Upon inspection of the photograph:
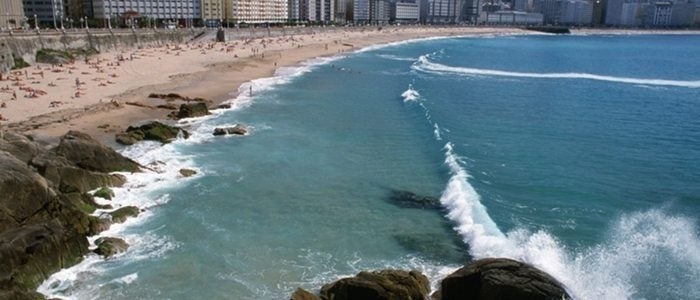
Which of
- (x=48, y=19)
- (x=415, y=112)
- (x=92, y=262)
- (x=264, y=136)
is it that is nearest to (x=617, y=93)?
(x=415, y=112)

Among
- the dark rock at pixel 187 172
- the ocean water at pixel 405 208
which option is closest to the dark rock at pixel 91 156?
the ocean water at pixel 405 208

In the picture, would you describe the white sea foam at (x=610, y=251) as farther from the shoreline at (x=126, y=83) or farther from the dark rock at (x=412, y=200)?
the shoreline at (x=126, y=83)

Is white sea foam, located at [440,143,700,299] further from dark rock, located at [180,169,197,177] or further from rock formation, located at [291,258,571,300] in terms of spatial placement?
dark rock, located at [180,169,197,177]

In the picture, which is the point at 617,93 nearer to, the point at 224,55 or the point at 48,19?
the point at 224,55

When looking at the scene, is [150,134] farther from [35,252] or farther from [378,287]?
[378,287]

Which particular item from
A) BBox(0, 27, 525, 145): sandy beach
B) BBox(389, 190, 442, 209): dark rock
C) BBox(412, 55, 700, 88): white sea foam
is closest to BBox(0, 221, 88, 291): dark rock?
BBox(389, 190, 442, 209): dark rock

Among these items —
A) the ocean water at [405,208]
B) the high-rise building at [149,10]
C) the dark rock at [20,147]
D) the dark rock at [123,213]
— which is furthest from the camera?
the high-rise building at [149,10]
